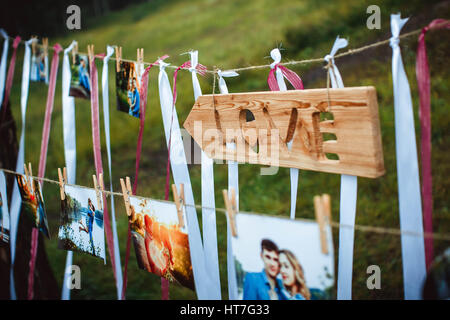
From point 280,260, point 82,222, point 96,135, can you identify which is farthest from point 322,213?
point 96,135

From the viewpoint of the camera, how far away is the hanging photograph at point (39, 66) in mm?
2645

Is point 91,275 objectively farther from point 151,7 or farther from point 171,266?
point 151,7

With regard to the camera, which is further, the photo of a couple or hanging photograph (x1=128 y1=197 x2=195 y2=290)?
hanging photograph (x1=128 y1=197 x2=195 y2=290)

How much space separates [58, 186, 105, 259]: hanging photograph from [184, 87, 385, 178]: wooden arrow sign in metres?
0.55

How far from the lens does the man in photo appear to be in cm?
122

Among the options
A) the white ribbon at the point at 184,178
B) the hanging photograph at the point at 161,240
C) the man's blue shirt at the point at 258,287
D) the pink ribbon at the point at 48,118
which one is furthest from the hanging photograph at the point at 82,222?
the man's blue shirt at the point at 258,287

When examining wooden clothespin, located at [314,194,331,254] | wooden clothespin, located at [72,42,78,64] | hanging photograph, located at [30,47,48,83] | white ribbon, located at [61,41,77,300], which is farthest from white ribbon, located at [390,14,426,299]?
hanging photograph, located at [30,47,48,83]

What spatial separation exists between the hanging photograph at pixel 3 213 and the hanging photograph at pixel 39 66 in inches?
34.7

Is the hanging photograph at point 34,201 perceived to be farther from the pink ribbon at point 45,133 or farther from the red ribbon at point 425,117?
the red ribbon at point 425,117

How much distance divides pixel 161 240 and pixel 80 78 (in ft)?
4.20

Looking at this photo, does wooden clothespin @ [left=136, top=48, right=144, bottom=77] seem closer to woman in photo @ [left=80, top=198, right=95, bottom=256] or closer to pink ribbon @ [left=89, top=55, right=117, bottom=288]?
pink ribbon @ [left=89, top=55, right=117, bottom=288]

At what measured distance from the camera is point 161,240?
157cm

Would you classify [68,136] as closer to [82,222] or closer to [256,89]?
[82,222]
